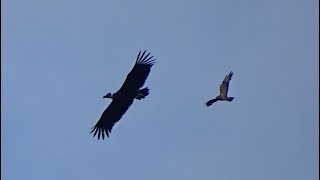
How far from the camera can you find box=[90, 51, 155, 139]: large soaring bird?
109 feet

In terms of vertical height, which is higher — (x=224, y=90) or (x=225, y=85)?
(x=225, y=85)

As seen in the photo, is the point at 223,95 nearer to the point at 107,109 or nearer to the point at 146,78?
the point at 146,78

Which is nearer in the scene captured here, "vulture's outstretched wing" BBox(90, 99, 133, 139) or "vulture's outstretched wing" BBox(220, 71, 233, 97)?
"vulture's outstretched wing" BBox(220, 71, 233, 97)

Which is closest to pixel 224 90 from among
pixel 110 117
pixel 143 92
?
pixel 143 92

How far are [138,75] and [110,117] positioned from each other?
2861 mm

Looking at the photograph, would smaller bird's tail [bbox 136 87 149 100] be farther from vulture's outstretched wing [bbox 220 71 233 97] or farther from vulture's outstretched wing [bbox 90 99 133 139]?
vulture's outstretched wing [bbox 220 71 233 97]

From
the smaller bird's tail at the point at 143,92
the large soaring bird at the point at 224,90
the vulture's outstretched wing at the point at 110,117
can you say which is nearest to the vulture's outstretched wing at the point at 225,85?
the large soaring bird at the point at 224,90

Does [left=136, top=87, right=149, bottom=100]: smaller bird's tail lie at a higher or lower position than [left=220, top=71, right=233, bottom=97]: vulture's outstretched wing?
lower

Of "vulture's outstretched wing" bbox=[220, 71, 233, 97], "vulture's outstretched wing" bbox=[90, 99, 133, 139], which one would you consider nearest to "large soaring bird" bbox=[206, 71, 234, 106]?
"vulture's outstretched wing" bbox=[220, 71, 233, 97]

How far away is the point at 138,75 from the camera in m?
33.2

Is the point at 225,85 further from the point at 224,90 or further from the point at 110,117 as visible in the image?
the point at 110,117

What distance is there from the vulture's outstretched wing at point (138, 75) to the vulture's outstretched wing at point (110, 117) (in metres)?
1.38

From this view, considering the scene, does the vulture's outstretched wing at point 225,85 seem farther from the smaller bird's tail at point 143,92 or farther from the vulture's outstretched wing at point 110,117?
the vulture's outstretched wing at point 110,117

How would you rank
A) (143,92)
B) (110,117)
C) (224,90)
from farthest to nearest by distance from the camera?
(110,117) < (143,92) < (224,90)
